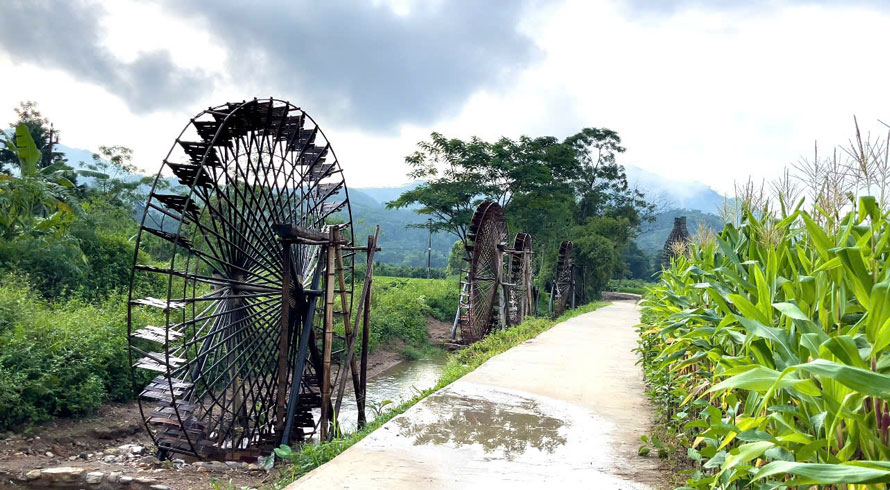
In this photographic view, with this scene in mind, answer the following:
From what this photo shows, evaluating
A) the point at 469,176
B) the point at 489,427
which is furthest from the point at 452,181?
the point at 489,427

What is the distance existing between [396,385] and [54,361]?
6.82 m

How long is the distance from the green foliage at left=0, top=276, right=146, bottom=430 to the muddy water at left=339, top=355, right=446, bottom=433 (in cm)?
411

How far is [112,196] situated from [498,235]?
19134 millimetres

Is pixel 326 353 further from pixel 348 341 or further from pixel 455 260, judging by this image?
pixel 455 260

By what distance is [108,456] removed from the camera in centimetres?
848

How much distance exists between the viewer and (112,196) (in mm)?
26906

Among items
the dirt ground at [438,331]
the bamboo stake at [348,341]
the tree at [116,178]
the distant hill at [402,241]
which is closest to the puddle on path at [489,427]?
the bamboo stake at [348,341]

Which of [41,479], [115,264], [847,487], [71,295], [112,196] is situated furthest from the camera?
[112,196]

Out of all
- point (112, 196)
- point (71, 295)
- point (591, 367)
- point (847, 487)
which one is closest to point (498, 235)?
point (591, 367)

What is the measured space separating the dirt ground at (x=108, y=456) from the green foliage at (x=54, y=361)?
275 mm

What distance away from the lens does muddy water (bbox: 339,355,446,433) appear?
1087cm

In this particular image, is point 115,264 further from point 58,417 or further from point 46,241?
point 58,417

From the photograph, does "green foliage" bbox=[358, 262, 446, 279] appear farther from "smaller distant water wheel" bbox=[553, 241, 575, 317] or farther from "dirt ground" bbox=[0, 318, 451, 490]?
"dirt ground" bbox=[0, 318, 451, 490]

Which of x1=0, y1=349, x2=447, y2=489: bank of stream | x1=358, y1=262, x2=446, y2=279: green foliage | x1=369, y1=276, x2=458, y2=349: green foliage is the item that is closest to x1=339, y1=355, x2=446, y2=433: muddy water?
x1=0, y1=349, x2=447, y2=489: bank of stream
